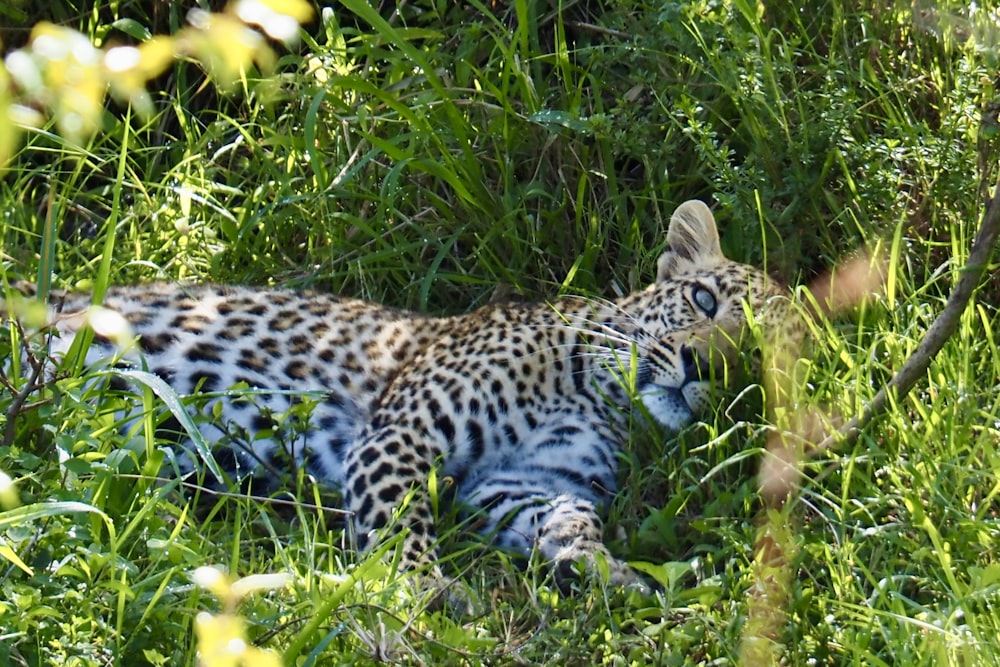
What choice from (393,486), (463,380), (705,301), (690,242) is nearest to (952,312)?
(705,301)

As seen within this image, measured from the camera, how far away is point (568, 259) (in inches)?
224

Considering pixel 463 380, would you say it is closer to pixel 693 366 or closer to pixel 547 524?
pixel 547 524

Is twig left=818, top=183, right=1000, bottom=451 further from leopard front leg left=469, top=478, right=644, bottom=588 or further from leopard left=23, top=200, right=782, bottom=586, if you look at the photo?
leopard front leg left=469, top=478, right=644, bottom=588

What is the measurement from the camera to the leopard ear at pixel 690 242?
507cm

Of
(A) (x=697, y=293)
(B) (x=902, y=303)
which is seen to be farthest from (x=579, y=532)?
(B) (x=902, y=303)

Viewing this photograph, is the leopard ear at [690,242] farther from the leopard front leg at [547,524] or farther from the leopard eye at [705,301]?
the leopard front leg at [547,524]

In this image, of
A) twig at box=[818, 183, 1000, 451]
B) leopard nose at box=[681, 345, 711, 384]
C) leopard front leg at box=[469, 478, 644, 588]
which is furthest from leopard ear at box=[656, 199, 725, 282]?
twig at box=[818, 183, 1000, 451]

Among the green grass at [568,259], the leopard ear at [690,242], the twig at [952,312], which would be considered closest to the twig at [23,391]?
the green grass at [568,259]

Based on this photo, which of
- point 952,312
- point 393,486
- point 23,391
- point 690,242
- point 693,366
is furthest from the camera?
point 690,242

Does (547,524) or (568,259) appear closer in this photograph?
(547,524)

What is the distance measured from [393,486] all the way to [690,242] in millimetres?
1572

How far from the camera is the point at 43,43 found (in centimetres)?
126

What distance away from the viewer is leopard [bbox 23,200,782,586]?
456 cm

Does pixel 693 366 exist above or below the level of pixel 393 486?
above
